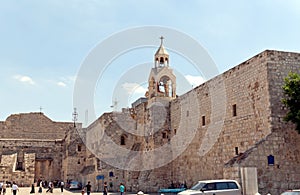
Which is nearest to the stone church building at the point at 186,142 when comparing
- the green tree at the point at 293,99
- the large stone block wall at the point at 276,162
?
the large stone block wall at the point at 276,162

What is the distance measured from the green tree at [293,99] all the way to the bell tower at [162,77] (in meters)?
11.6

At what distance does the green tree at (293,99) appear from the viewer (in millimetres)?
13672

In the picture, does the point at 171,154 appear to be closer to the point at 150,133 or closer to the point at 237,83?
the point at 150,133

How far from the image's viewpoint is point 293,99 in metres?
13.8

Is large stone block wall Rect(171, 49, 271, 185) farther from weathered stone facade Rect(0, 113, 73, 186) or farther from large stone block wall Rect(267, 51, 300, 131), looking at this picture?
weathered stone facade Rect(0, 113, 73, 186)

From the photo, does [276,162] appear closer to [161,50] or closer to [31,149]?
[161,50]

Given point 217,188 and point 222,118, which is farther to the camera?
point 222,118

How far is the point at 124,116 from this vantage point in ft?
92.0

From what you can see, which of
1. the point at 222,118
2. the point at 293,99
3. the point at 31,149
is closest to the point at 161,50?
the point at 222,118

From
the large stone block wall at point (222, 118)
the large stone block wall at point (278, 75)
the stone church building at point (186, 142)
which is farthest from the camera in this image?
the large stone block wall at point (222, 118)

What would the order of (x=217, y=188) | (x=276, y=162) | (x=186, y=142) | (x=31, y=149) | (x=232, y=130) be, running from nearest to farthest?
(x=217, y=188)
(x=276, y=162)
(x=232, y=130)
(x=186, y=142)
(x=31, y=149)

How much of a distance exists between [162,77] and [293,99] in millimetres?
12273

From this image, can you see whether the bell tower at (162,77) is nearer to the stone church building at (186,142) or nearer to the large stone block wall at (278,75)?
the stone church building at (186,142)

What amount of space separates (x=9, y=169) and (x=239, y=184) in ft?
77.9
